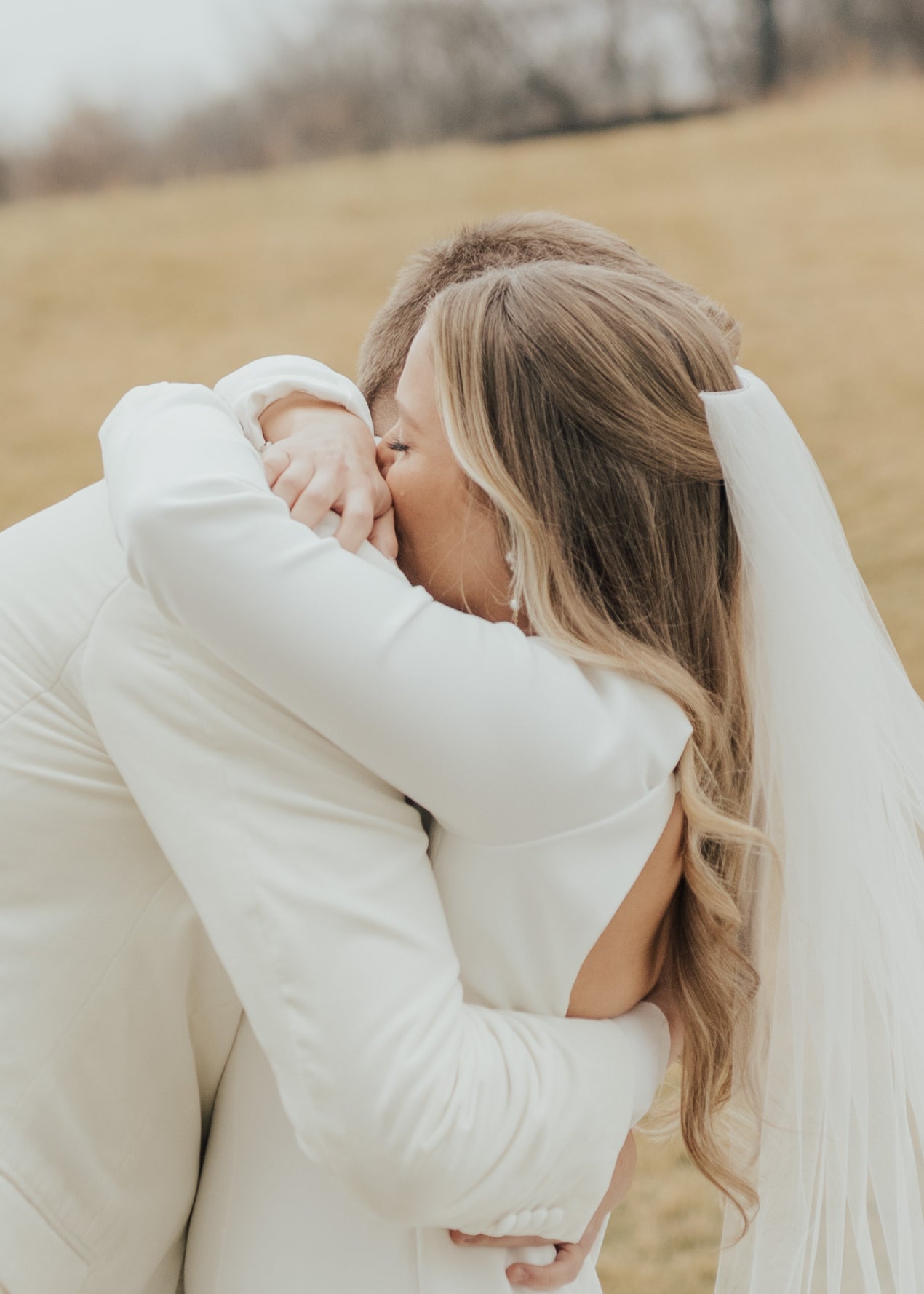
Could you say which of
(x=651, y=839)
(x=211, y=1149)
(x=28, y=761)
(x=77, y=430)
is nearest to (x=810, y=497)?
(x=651, y=839)

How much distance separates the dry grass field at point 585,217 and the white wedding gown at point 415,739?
4.21 m

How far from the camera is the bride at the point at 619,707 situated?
81cm

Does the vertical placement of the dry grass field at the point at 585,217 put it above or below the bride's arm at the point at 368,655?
below

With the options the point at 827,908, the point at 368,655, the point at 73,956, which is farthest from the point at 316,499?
the point at 827,908

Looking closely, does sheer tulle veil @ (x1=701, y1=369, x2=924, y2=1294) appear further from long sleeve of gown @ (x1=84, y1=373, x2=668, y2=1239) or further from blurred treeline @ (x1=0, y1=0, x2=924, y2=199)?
blurred treeline @ (x1=0, y1=0, x2=924, y2=199)

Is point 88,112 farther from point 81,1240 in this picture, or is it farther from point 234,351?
point 81,1240

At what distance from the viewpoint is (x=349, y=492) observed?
3.10ft

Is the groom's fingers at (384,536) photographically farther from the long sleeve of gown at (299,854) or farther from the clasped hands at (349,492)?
the long sleeve of gown at (299,854)

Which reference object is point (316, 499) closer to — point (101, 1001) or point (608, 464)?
point (608, 464)

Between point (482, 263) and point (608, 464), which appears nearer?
point (608, 464)

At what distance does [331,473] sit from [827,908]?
0.60 m

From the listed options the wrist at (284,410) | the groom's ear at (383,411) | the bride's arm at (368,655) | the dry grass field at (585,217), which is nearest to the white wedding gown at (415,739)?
the bride's arm at (368,655)

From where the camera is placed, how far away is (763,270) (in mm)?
5750

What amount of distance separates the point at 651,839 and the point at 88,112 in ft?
15.5
